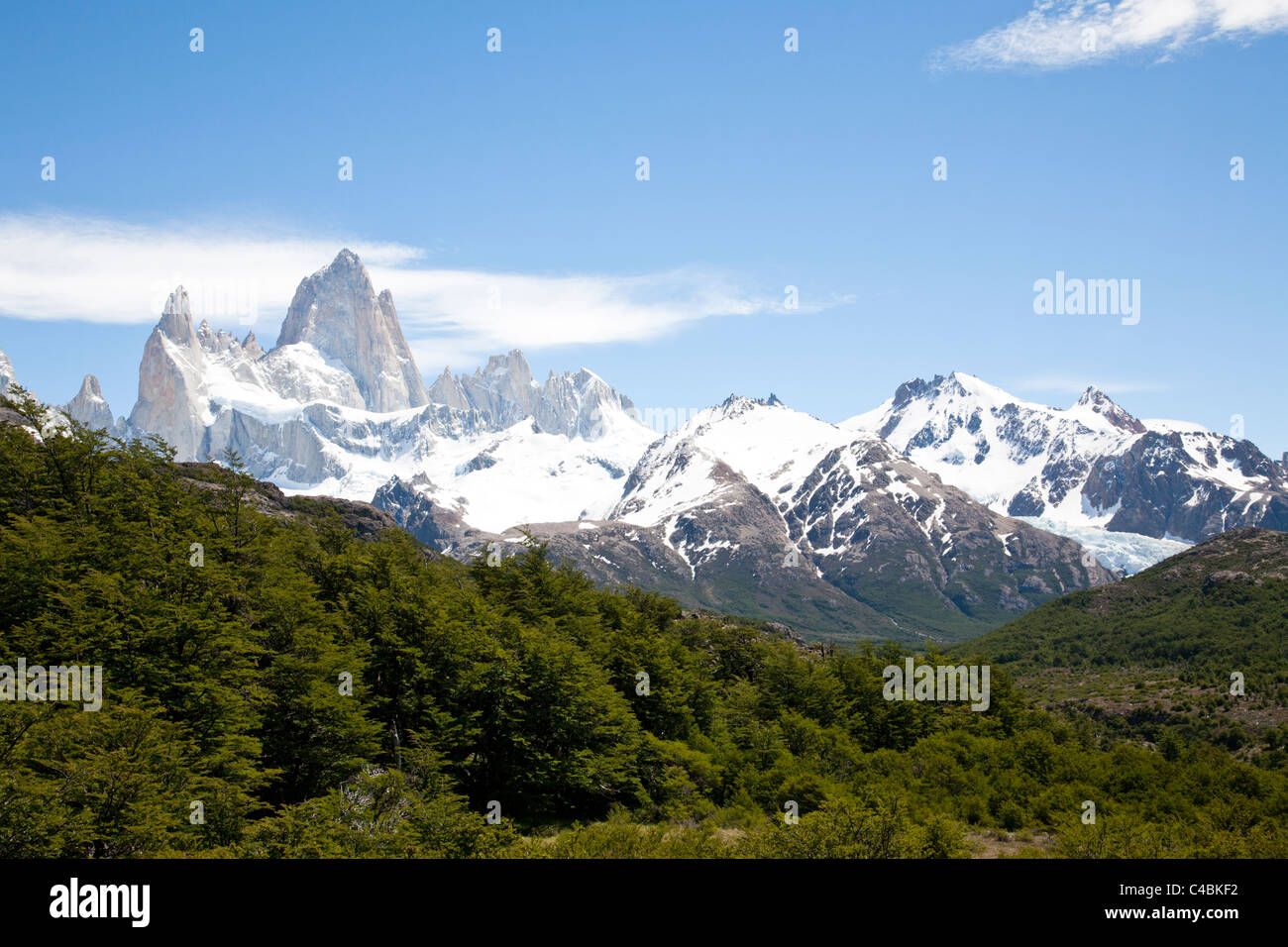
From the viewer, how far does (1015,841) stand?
58.9 meters

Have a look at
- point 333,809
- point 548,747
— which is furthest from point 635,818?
point 333,809

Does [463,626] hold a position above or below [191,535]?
below

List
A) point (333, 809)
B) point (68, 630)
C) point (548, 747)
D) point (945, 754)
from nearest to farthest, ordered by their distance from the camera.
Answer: point (333, 809)
point (68, 630)
point (548, 747)
point (945, 754)

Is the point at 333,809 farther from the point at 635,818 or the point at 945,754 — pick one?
the point at 945,754

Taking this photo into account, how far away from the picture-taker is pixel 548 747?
6278 cm

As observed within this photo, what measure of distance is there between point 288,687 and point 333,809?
12.4m
